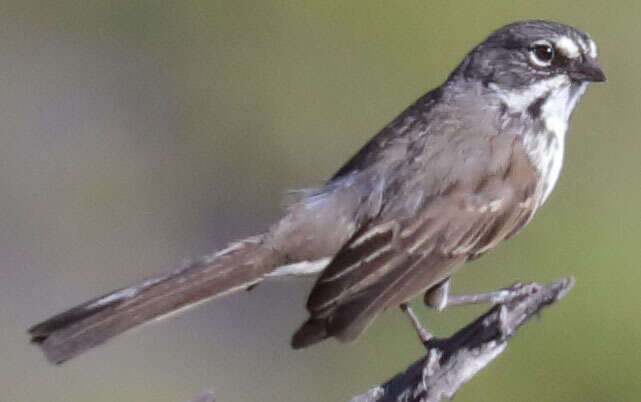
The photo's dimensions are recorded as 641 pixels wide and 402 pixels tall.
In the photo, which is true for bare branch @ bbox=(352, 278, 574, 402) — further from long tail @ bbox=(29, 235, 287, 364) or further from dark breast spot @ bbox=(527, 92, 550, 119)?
dark breast spot @ bbox=(527, 92, 550, 119)

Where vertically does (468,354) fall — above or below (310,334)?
below

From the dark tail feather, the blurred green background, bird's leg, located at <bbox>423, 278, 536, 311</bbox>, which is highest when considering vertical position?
the dark tail feather

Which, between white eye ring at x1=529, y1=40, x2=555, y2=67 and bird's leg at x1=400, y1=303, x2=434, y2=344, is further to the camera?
white eye ring at x1=529, y1=40, x2=555, y2=67

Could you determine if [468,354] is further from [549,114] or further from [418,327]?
[549,114]

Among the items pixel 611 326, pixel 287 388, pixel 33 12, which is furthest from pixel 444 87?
pixel 33 12

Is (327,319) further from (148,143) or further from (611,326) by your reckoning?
(148,143)

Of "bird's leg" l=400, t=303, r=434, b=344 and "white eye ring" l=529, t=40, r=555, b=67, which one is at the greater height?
"white eye ring" l=529, t=40, r=555, b=67

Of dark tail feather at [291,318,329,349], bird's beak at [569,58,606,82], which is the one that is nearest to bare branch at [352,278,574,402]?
dark tail feather at [291,318,329,349]

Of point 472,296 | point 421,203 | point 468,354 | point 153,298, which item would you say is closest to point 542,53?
point 421,203

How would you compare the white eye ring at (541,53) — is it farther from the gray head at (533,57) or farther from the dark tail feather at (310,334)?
the dark tail feather at (310,334)
